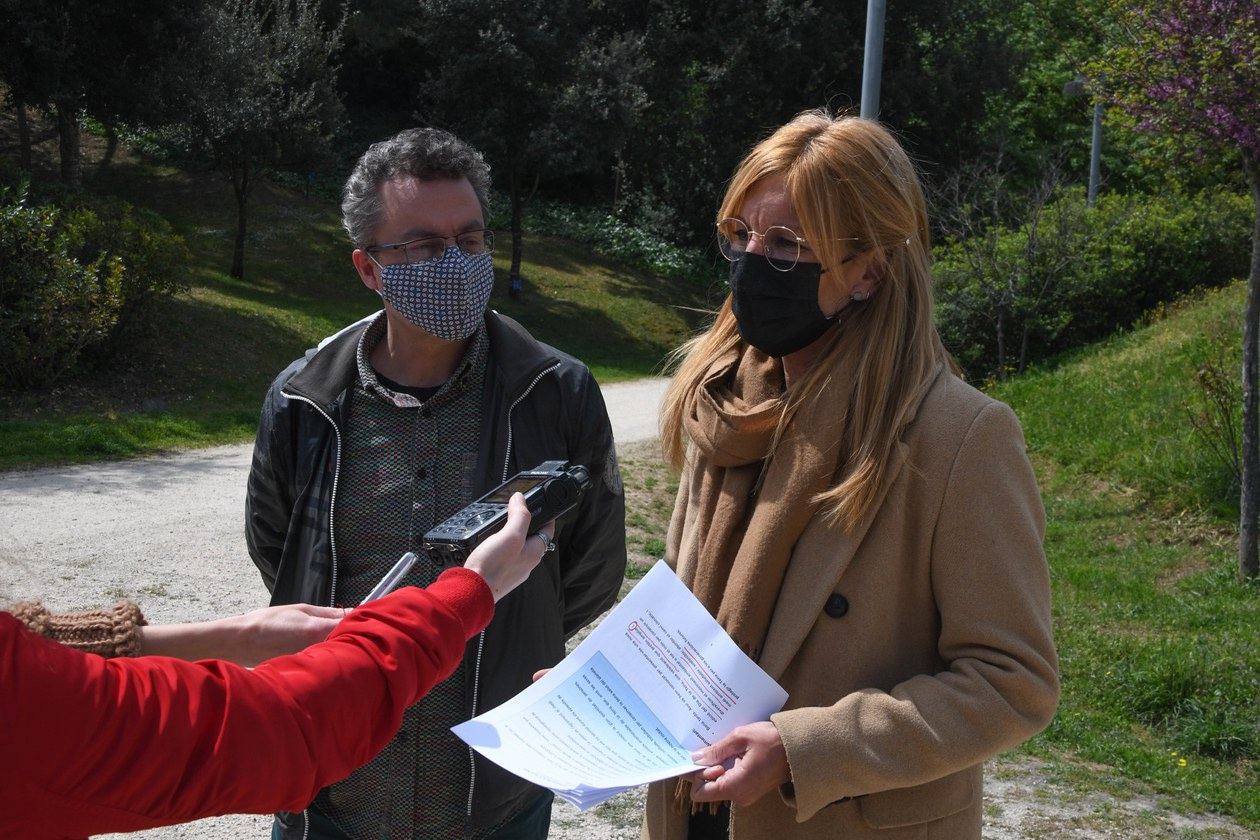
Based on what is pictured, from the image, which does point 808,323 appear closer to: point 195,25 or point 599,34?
point 195,25

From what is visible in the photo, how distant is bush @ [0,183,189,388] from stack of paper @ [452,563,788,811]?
11431mm

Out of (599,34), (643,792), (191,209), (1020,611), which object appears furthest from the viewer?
(599,34)

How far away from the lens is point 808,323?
228 centimetres

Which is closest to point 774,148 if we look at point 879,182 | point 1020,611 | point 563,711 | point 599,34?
point 879,182

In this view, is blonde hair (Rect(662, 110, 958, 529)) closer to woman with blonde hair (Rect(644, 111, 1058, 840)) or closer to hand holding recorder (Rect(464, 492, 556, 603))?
woman with blonde hair (Rect(644, 111, 1058, 840))

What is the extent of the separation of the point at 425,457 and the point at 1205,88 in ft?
22.8

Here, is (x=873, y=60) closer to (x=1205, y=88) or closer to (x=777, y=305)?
(x=1205, y=88)

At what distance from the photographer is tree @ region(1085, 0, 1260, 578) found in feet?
24.7

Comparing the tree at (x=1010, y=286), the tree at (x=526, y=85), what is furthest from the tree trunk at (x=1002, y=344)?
the tree at (x=526, y=85)

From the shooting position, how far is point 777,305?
2287 millimetres

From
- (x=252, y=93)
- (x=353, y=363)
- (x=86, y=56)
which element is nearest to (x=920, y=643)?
(x=353, y=363)

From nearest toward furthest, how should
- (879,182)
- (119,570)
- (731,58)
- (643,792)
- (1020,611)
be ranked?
(1020,611) < (879,182) < (643,792) < (119,570) < (731,58)

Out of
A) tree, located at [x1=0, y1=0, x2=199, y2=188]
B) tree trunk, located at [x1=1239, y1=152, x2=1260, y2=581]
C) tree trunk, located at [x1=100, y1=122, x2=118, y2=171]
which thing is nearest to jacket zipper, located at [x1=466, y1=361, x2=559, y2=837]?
tree trunk, located at [x1=1239, y1=152, x2=1260, y2=581]

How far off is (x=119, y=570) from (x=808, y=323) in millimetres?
6159
